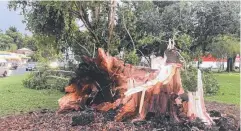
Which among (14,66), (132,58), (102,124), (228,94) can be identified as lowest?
(228,94)

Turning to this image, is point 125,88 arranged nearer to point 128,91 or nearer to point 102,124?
point 128,91

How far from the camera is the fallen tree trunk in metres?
3.63

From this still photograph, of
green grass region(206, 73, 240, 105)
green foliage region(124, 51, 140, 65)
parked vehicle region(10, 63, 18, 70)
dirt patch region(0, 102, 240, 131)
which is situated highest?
green foliage region(124, 51, 140, 65)

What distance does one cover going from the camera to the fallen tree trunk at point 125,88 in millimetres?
3631

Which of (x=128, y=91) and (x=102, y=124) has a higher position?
(x=128, y=91)

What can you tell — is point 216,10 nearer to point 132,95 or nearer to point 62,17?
point 62,17

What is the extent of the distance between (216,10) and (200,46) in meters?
2.03

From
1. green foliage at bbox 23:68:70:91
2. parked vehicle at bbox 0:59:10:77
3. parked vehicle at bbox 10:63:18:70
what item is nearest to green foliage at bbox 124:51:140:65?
green foliage at bbox 23:68:70:91

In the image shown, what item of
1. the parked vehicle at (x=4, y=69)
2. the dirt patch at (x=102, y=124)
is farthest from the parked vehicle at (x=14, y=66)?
the dirt patch at (x=102, y=124)

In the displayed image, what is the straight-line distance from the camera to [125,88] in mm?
4109

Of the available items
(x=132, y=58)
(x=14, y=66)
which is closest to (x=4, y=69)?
(x=14, y=66)

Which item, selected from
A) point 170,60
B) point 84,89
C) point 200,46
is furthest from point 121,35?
point 200,46

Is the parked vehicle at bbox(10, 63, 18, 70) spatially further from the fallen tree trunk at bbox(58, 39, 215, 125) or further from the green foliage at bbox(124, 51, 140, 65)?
the fallen tree trunk at bbox(58, 39, 215, 125)

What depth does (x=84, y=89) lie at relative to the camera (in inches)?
169
